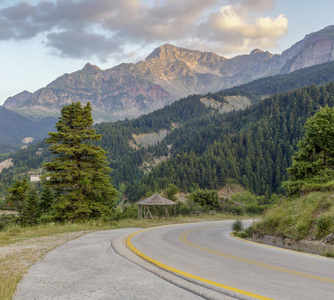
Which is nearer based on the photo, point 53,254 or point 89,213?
point 53,254

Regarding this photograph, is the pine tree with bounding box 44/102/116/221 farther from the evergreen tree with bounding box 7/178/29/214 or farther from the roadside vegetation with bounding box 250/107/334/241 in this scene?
the evergreen tree with bounding box 7/178/29/214

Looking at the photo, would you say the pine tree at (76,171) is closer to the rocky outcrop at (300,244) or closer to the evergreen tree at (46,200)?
the rocky outcrop at (300,244)

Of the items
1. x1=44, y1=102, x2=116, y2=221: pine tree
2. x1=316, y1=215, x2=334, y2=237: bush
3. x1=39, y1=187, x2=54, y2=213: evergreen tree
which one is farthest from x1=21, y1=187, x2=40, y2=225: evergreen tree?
x1=316, y1=215, x2=334, y2=237: bush

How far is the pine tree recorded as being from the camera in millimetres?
24375

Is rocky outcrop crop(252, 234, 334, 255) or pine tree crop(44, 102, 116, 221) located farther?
pine tree crop(44, 102, 116, 221)

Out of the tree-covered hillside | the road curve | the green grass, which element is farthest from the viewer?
the tree-covered hillside

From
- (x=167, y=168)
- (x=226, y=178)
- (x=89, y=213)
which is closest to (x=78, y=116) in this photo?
(x=89, y=213)

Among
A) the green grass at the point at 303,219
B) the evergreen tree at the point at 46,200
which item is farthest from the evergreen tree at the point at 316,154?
the evergreen tree at the point at 46,200

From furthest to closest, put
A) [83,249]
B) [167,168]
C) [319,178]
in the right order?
1. [167,168]
2. [319,178]
3. [83,249]

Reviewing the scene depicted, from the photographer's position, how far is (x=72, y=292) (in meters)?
5.12

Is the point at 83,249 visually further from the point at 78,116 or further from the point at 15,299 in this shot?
Answer: the point at 78,116

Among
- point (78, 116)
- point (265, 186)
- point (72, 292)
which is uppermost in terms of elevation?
point (78, 116)

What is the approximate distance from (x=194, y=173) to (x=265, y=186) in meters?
37.1

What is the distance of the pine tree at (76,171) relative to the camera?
24.4 meters
